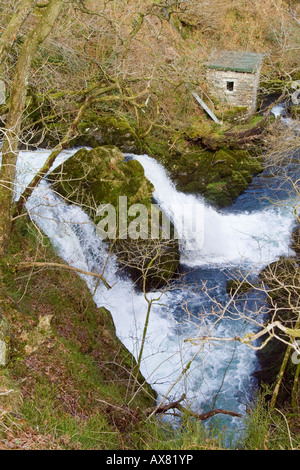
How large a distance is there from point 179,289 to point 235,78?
37.8ft

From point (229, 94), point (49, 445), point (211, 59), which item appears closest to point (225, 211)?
point (229, 94)

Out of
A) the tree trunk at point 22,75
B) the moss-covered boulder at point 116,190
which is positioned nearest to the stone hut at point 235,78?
the moss-covered boulder at point 116,190

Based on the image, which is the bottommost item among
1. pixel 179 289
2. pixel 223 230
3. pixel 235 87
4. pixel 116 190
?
pixel 179 289

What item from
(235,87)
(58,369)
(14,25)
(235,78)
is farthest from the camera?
(235,87)

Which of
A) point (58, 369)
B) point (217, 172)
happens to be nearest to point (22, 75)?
point (58, 369)

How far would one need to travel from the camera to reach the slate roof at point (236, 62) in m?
15.8

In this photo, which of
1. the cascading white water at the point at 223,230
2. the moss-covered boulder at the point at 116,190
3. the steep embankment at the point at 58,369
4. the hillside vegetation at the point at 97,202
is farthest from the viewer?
the cascading white water at the point at 223,230

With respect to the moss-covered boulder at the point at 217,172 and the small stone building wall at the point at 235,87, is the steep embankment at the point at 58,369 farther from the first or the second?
the small stone building wall at the point at 235,87

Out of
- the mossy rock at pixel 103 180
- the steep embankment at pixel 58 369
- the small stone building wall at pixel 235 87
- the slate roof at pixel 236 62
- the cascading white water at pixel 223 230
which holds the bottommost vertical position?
the steep embankment at pixel 58 369

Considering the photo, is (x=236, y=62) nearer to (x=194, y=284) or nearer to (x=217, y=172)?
(x=217, y=172)

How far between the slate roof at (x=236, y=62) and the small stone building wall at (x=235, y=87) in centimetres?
26

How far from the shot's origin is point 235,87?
650 inches

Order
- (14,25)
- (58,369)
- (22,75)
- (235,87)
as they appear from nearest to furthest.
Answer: (14,25) → (22,75) → (58,369) → (235,87)

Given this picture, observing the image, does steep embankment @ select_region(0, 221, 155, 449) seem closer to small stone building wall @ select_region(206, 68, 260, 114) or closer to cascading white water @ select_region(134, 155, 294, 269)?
cascading white water @ select_region(134, 155, 294, 269)
